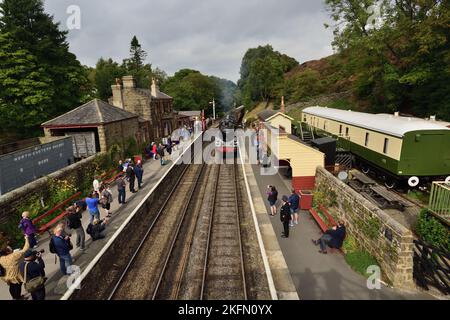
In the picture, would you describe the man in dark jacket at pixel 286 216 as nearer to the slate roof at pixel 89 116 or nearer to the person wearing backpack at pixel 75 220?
the person wearing backpack at pixel 75 220

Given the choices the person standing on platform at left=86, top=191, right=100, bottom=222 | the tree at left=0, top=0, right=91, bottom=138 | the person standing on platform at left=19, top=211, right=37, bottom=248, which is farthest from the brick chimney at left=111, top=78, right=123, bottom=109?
the person standing on platform at left=19, top=211, right=37, bottom=248

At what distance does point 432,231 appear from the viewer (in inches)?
388

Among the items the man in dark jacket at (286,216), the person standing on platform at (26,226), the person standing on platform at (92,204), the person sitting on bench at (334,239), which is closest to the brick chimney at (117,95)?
the person standing on platform at (92,204)

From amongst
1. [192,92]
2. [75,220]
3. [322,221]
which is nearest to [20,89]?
[75,220]

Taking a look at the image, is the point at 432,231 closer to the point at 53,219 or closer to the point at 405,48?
the point at 53,219

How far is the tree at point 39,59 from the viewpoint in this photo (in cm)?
2747

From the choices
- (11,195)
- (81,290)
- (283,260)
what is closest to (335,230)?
(283,260)

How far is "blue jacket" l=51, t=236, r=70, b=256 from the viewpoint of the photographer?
8508 mm

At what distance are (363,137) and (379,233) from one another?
1011cm

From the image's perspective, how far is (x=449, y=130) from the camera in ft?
43.4

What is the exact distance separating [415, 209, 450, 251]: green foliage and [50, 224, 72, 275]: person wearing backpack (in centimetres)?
1239

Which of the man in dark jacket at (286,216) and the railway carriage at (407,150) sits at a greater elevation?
the railway carriage at (407,150)

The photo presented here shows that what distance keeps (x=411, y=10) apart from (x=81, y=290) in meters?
28.8

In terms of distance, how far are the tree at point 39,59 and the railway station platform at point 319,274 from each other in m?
28.2
